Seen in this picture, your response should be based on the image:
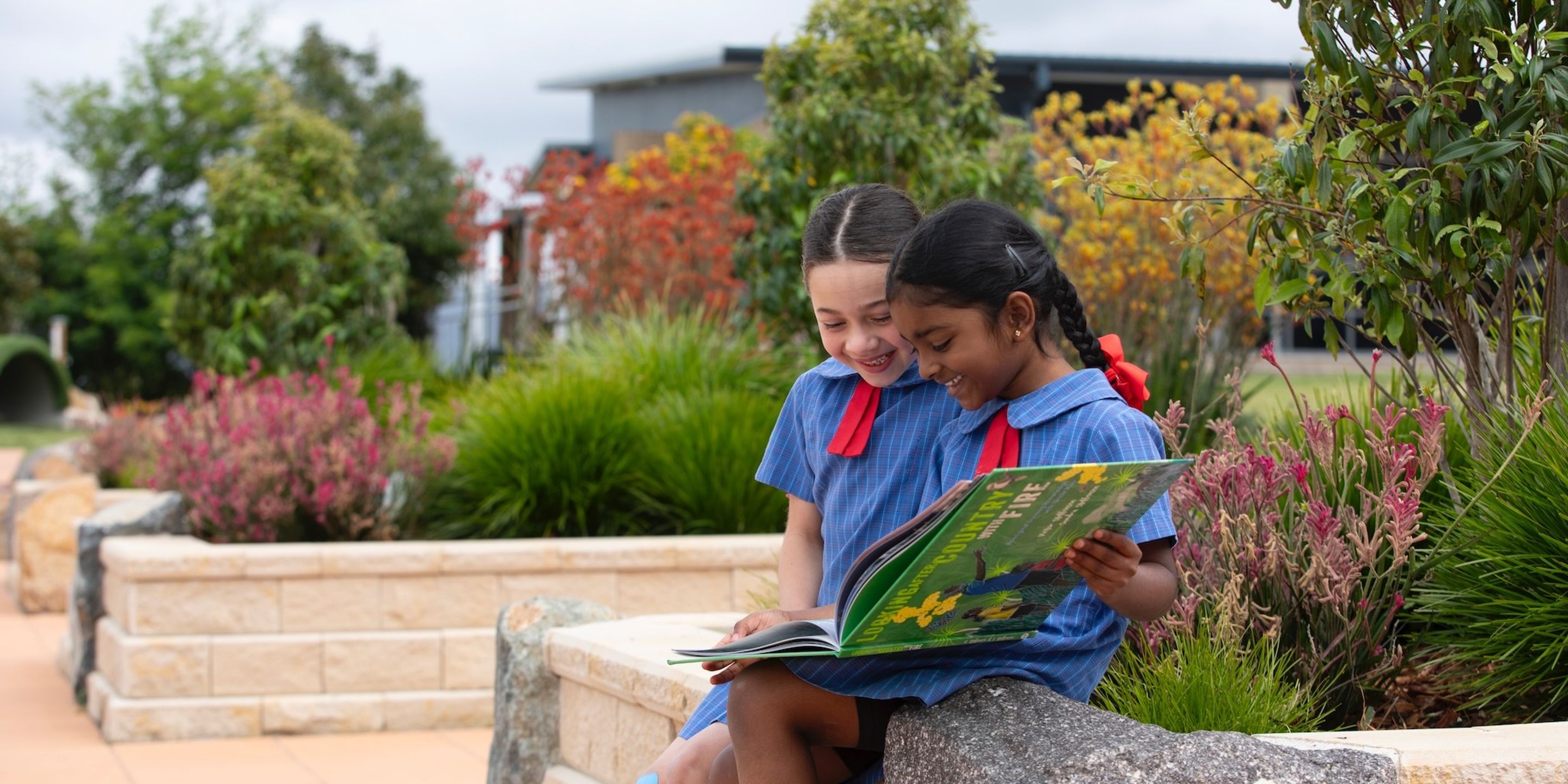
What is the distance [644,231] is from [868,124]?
13.9ft

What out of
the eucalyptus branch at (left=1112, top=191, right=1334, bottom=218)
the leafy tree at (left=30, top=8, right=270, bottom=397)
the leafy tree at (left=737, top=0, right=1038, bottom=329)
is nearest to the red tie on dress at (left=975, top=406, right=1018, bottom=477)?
the eucalyptus branch at (left=1112, top=191, right=1334, bottom=218)

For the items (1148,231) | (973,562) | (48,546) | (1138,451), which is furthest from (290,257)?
(973,562)

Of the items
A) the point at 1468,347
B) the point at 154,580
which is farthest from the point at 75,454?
the point at 1468,347

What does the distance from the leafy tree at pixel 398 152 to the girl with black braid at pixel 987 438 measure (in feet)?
81.8

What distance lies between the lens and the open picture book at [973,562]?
1803 millimetres

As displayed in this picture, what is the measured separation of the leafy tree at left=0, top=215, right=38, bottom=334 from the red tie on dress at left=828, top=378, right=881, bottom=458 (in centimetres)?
3411

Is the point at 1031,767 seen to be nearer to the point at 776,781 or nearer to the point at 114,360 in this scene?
the point at 776,781

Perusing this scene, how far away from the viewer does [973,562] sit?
1.91 meters

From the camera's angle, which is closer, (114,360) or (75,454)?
(75,454)

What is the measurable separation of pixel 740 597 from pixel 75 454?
8163 millimetres

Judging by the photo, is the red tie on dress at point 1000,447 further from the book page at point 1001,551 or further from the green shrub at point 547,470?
the green shrub at point 547,470

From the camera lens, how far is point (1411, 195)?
3305 mm

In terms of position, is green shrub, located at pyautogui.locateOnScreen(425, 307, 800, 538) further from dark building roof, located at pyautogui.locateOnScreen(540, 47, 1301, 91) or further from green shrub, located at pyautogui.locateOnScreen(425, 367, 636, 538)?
dark building roof, located at pyautogui.locateOnScreen(540, 47, 1301, 91)

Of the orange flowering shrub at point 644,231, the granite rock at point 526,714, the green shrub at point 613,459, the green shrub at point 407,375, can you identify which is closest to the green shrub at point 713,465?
the green shrub at point 613,459
